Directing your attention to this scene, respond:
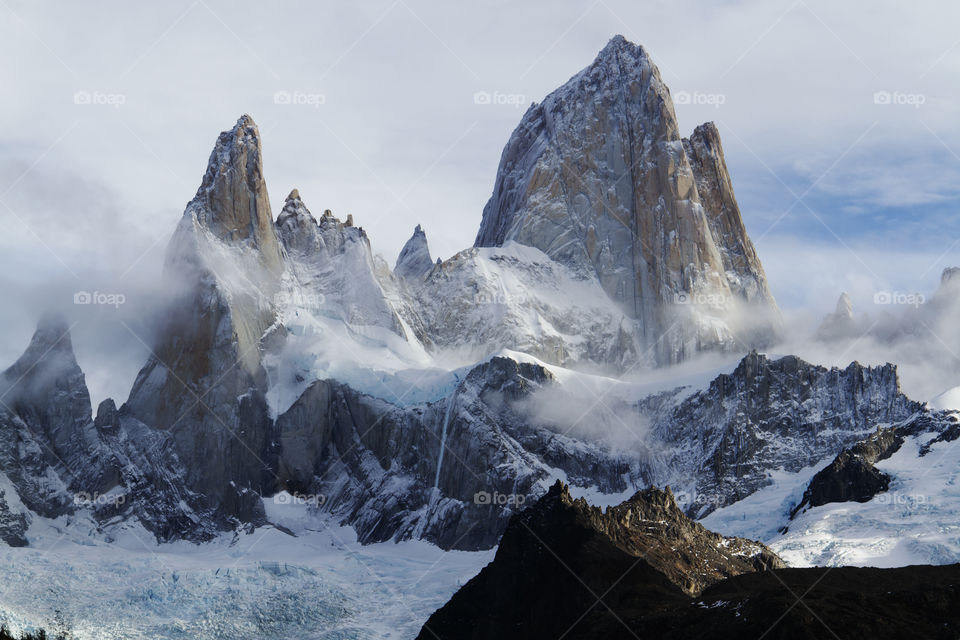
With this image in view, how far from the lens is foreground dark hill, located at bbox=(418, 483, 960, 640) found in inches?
3974

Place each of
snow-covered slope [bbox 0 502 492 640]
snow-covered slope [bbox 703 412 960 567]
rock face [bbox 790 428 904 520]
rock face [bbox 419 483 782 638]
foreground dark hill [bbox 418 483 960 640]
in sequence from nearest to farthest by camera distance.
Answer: foreground dark hill [bbox 418 483 960 640]
rock face [bbox 419 483 782 638]
snow-covered slope [bbox 703 412 960 567]
snow-covered slope [bbox 0 502 492 640]
rock face [bbox 790 428 904 520]

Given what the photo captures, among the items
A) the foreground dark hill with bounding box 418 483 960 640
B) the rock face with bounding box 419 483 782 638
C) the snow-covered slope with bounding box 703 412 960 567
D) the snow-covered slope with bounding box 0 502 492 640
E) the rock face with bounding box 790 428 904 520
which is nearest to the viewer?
the foreground dark hill with bounding box 418 483 960 640

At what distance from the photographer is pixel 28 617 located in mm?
167625

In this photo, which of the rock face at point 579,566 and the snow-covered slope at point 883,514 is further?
the snow-covered slope at point 883,514

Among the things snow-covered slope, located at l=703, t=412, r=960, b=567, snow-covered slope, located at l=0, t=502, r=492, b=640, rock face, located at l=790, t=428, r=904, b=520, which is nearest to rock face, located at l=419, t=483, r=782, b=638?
snow-covered slope, located at l=703, t=412, r=960, b=567

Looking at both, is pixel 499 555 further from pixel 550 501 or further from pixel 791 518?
pixel 791 518

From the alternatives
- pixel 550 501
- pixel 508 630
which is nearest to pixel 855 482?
pixel 550 501

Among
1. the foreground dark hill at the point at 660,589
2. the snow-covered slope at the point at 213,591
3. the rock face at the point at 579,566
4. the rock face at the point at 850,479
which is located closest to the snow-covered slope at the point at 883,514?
the rock face at the point at 850,479

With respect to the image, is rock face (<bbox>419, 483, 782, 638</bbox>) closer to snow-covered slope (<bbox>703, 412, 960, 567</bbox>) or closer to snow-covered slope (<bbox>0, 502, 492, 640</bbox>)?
snow-covered slope (<bbox>703, 412, 960, 567</bbox>)

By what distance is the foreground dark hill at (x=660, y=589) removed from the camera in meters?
101

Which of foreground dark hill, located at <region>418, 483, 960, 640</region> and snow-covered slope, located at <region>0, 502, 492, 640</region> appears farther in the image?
snow-covered slope, located at <region>0, 502, 492, 640</region>

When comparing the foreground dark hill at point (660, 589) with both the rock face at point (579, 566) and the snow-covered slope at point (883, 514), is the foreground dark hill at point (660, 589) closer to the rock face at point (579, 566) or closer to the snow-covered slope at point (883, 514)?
the rock face at point (579, 566)

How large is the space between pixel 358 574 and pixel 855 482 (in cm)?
6053

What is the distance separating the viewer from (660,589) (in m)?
122
